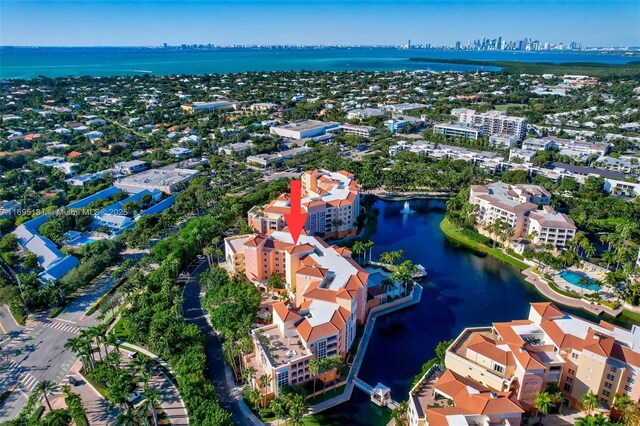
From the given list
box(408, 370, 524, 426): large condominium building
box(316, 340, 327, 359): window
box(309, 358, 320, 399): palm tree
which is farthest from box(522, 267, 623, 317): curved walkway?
box(309, 358, 320, 399): palm tree

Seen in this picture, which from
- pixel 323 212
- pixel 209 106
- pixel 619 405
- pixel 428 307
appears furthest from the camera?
pixel 209 106

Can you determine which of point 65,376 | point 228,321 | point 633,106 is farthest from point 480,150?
point 65,376

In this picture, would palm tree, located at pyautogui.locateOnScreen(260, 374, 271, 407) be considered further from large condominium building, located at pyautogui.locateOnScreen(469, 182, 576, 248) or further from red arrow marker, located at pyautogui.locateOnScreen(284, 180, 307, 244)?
large condominium building, located at pyautogui.locateOnScreen(469, 182, 576, 248)

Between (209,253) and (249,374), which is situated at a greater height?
(209,253)

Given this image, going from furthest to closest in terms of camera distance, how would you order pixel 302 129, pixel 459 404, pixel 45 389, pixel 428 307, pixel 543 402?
pixel 302 129 → pixel 428 307 → pixel 45 389 → pixel 543 402 → pixel 459 404

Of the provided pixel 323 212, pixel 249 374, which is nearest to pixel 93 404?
pixel 249 374

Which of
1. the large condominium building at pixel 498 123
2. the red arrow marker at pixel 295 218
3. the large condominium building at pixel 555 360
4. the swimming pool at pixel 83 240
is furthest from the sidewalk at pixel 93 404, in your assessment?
the large condominium building at pixel 498 123

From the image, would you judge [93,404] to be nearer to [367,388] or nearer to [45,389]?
[45,389]
